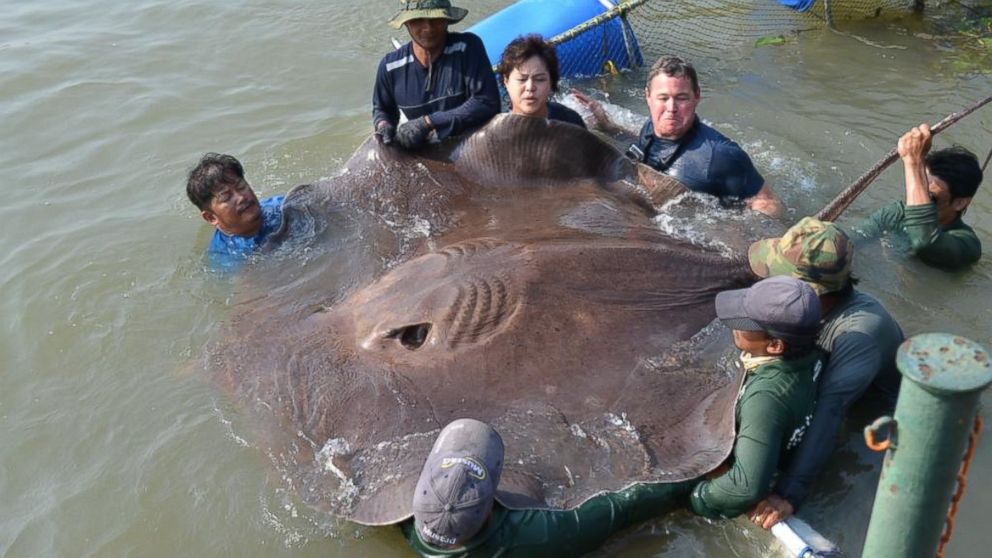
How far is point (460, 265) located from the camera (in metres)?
4.07

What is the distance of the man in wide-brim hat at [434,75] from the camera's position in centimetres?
542

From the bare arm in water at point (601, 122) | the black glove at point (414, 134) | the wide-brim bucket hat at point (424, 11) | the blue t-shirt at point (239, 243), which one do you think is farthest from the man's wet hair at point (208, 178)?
the bare arm in water at point (601, 122)

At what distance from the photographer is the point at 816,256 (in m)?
3.74

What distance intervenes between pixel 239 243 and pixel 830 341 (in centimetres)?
379

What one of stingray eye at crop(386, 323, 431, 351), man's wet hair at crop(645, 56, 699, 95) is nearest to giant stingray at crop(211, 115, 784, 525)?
stingray eye at crop(386, 323, 431, 351)

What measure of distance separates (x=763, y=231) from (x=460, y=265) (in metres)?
1.98

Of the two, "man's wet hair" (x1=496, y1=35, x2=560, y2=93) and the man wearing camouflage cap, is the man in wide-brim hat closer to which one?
"man's wet hair" (x1=496, y1=35, x2=560, y2=93)

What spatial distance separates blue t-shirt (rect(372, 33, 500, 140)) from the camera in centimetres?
568

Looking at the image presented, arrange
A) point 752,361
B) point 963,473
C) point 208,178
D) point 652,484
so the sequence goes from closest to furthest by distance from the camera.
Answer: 1. point 963,473
2. point 652,484
3. point 752,361
4. point 208,178

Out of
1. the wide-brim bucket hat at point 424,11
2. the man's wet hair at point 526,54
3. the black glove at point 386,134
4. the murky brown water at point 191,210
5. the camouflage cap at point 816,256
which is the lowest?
the murky brown water at point 191,210

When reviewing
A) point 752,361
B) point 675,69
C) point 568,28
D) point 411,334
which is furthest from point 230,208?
point 568,28

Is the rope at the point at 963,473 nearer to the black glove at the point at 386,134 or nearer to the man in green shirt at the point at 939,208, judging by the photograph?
the man in green shirt at the point at 939,208

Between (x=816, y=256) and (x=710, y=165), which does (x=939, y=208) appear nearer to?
(x=710, y=165)

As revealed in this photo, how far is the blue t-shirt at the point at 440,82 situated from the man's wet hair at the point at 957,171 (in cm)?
298
